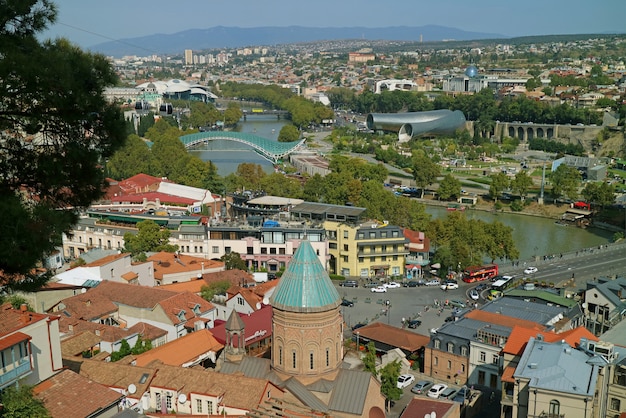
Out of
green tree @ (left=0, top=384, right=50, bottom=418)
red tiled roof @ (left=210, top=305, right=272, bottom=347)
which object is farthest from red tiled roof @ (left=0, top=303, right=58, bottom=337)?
red tiled roof @ (left=210, top=305, right=272, bottom=347)

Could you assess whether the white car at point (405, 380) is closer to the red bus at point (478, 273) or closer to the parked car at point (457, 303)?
the parked car at point (457, 303)

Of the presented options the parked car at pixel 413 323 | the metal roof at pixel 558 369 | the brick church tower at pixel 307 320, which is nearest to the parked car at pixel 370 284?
the parked car at pixel 413 323

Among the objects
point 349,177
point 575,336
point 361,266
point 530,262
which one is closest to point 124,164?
point 349,177

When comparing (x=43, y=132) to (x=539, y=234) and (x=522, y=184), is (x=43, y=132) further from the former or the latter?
(x=522, y=184)

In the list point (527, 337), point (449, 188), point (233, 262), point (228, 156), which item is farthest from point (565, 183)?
point (228, 156)

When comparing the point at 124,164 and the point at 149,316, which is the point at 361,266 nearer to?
the point at 149,316
